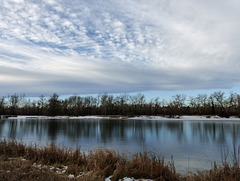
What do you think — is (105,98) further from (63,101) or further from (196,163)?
(196,163)

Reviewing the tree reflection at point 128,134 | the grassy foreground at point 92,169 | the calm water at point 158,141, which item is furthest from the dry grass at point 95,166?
the tree reflection at point 128,134

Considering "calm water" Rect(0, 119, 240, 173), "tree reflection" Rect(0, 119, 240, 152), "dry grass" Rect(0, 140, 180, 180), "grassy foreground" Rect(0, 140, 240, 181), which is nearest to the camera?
"grassy foreground" Rect(0, 140, 240, 181)

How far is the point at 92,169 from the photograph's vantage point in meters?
6.36

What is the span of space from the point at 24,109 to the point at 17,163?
93.6 m

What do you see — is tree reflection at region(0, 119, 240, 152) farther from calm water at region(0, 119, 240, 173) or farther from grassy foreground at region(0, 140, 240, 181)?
grassy foreground at region(0, 140, 240, 181)

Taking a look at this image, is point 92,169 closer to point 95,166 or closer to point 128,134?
point 95,166

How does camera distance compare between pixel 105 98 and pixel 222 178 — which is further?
pixel 105 98

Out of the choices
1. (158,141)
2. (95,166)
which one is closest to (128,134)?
(158,141)

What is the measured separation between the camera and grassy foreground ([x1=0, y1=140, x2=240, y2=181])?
5223mm

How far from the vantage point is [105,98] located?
82.4 metres

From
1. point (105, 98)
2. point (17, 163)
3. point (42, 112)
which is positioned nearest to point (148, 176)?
point (17, 163)

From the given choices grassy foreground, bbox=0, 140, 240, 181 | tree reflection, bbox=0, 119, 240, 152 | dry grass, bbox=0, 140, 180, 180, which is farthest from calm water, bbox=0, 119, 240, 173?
dry grass, bbox=0, 140, 180, 180

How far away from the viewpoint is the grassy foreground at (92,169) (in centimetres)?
522

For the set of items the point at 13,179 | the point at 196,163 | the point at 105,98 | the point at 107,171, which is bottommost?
the point at 196,163
